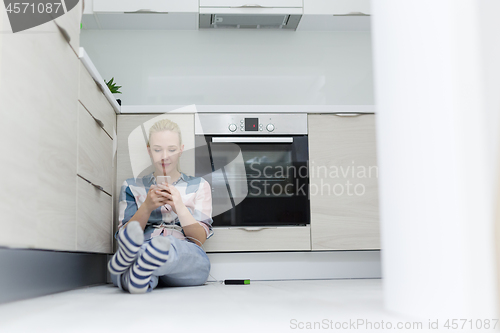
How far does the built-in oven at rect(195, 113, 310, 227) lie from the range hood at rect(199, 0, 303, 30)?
697 millimetres

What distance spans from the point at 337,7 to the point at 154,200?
1721 mm

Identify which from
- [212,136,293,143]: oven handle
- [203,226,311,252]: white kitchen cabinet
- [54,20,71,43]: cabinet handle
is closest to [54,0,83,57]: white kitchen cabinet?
[54,20,71,43]: cabinet handle

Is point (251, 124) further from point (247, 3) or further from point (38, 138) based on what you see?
point (38, 138)

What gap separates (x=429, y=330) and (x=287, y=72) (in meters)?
2.40

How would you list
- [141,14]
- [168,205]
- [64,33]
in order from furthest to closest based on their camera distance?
[141,14] → [168,205] → [64,33]

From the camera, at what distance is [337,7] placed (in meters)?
2.67

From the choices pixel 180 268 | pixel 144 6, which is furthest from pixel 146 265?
pixel 144 6

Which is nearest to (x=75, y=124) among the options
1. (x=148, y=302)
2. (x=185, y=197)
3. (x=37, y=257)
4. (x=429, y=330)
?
(x=37, y=257)

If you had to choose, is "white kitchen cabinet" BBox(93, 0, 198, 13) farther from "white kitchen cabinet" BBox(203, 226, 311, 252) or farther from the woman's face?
"white kitchen cabinet" BBox(203, 226, 311, 252)

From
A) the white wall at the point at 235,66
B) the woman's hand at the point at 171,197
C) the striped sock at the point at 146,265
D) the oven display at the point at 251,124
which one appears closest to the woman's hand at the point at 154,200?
the woman's hand at the point at 171,197

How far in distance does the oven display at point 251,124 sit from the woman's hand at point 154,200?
710mm

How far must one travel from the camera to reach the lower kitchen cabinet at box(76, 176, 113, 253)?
1616mm

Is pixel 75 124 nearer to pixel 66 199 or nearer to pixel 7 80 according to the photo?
pixel 66 199

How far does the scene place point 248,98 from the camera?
9.37ft
